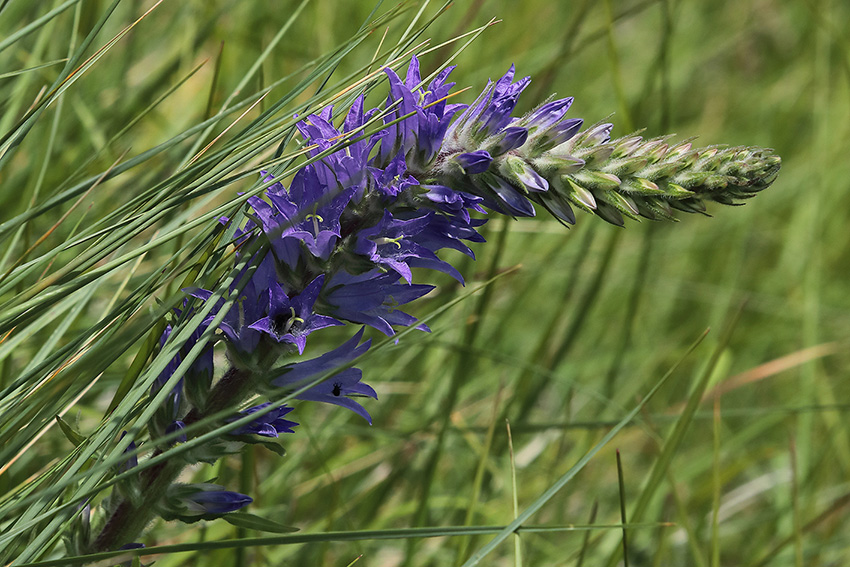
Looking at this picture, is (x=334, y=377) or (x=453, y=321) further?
(x=453, y=321)

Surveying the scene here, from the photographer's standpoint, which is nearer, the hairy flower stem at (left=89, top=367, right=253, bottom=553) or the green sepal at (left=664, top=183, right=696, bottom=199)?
the green sepal at (left=664, top=183, right=696, bottom=199)

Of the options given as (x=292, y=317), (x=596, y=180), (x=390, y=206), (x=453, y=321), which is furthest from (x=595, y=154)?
(x=453, y=321)

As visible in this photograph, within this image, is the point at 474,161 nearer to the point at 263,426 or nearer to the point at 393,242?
the point at 393,242

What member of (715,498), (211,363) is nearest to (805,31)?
(715,498)

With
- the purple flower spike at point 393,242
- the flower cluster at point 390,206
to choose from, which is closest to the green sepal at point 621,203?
the flower cluster at point 390,206

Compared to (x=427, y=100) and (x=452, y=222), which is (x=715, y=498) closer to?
(x=452, y=222)

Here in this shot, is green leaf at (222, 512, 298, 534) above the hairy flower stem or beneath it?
beneath

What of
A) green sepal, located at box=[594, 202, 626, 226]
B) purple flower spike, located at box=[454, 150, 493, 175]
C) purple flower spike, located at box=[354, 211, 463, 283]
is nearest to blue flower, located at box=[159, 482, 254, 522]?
purple flower spike, located at box=[354, 211, 463, 283]

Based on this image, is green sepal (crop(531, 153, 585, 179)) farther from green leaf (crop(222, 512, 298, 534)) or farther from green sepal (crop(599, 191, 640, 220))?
green leaf (crop(222, 512, 298, 534))
